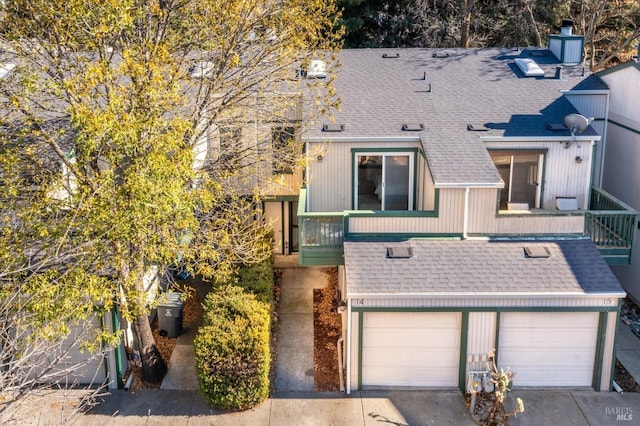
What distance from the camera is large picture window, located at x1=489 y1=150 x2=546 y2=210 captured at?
17.0 metres

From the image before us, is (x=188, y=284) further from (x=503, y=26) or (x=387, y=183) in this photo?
(x=503, y=26)

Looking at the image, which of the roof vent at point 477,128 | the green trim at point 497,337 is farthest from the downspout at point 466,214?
the roof vent at point 477,128

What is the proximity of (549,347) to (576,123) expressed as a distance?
6078 mm

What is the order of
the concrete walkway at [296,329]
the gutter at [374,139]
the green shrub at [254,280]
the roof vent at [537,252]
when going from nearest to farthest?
the roof vent at [537,252] → the concrete walkway at [296,329] → the green shrub at [254,280] → the gutter at [374,139]

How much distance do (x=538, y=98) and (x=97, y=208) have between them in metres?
13.2

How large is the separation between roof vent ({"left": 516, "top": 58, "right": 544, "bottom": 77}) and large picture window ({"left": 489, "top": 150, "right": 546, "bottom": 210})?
4.03 m

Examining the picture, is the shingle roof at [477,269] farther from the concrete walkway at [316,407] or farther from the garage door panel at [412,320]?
the concrete walkway at [316,407]

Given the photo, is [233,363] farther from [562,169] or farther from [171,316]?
[562,169]

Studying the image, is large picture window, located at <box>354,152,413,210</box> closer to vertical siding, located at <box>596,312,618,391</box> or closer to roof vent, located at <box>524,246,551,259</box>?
roof vent, located at <box>524,246,551,259</box>

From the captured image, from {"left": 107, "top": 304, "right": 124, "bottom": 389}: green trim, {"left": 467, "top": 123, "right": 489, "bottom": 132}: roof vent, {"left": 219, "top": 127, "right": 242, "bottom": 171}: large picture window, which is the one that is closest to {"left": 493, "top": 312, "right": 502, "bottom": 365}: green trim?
{"left": 467, "top": 123, "right": 489, "bottom": 132}: roof vent

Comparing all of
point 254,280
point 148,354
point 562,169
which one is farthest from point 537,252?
point 148,354

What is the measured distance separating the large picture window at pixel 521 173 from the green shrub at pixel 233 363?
7.90 m

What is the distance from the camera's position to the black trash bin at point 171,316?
53.6 feet

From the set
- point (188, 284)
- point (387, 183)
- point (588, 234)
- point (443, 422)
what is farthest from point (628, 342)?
point (188, 284)
